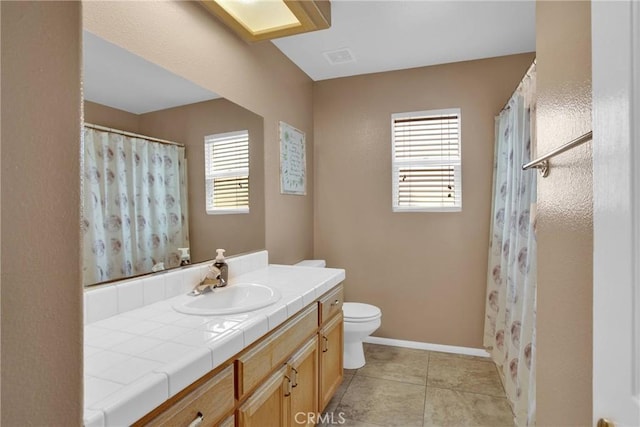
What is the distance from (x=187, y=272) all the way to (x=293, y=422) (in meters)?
0.83

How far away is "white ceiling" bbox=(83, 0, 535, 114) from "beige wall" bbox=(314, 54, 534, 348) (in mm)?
186

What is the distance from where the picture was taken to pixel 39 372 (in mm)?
385

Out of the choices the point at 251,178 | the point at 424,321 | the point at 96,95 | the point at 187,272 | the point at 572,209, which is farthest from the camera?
the point at 424,321

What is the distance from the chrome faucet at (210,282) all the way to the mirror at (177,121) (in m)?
0.12

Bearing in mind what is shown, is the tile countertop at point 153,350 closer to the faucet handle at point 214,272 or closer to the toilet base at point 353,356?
the faucet handle at point 214,272

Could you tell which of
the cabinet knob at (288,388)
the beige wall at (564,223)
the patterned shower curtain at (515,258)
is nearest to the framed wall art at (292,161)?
the cabinet knob at (288,388)

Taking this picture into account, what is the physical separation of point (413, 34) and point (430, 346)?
98.8 inches

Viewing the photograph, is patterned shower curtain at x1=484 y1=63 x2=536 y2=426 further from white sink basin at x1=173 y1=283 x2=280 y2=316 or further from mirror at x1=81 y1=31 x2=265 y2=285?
mirror at x1=81 y1=31 x2=265 y2=285

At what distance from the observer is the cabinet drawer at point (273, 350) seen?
42.4 inches

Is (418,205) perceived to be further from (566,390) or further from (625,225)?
(625,225)

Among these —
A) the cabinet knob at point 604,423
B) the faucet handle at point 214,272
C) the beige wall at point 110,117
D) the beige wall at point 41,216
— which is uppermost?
the beige wall at point 110,117

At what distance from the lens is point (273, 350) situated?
126 cm

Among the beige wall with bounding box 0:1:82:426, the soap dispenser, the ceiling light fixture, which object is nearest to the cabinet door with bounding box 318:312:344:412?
the soap dispenser

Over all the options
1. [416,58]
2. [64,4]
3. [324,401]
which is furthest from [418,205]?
[64,4]
